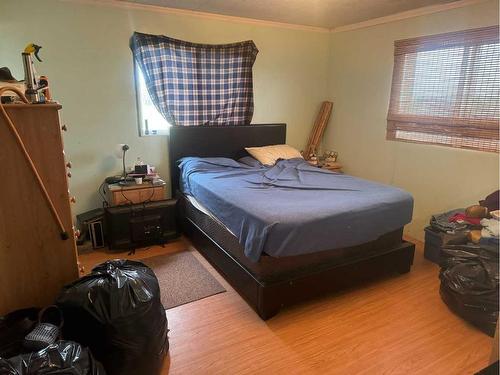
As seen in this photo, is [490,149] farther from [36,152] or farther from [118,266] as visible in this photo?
[36,152]

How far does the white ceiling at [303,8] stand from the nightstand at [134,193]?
1.76m

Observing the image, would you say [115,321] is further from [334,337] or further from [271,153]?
[271,153]

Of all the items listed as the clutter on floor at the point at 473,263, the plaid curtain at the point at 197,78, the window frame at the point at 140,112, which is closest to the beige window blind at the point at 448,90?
the clutter on floor at the point at 473,263

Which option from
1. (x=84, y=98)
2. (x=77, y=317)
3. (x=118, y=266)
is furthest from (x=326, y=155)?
(x=77, y=317)

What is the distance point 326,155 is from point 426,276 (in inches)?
84.0

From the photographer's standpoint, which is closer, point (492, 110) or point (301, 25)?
point (492, 110)

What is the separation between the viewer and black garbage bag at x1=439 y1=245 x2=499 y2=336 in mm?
1999

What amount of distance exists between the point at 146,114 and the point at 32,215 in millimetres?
2134

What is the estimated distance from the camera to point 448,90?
3.04 metres

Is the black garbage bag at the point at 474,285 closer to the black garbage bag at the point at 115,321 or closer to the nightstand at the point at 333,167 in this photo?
the black garbage bag at the point at 115,321

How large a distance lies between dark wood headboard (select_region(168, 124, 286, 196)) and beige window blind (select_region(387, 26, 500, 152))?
148 centimetres

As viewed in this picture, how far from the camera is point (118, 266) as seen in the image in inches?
68.5

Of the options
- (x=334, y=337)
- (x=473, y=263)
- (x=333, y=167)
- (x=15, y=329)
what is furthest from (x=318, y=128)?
(x=15, y=329)

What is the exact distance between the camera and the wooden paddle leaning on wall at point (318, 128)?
14.4 feet
